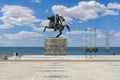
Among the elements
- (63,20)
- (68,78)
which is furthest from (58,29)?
(68,78)

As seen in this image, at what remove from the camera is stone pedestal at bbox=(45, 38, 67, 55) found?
160 feet

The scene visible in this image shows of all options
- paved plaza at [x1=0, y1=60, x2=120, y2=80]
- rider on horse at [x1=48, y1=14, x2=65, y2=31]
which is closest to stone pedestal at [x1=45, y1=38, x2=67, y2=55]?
rider on horse at [x1=48, y1=14, x2=65, y2=31]

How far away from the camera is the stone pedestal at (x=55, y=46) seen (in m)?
48.8

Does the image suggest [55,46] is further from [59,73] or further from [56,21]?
[59,73]

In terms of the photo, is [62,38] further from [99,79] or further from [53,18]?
[99,79]

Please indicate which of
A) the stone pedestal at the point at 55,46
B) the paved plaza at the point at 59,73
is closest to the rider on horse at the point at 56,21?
the stone pedestal at the point at 55,46

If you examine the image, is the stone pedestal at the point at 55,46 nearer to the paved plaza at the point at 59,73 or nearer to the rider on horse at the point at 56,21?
the rider on horse at the point at 56,21

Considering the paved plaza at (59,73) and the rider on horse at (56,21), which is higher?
the rider on horse at (56,21)

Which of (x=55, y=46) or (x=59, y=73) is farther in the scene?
(x=55, y=46)

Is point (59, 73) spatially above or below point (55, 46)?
below

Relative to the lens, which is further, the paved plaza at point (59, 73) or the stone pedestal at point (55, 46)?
the stone pedestal at point (55, 46)

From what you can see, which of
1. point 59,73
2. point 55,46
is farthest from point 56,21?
point 59,73

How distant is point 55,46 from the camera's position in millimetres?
48781

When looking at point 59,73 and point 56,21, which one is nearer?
point 59,73
